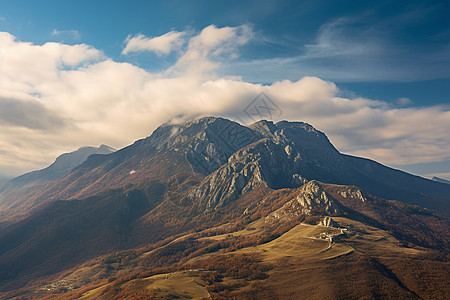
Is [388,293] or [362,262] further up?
[362,262]

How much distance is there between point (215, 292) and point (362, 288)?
288 feet

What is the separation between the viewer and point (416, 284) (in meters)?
170

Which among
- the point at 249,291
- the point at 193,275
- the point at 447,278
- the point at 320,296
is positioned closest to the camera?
the point at 320,296

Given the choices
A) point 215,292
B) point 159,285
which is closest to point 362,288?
point 215,292

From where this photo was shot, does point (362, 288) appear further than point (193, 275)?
No

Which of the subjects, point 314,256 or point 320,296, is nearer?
point 320,296

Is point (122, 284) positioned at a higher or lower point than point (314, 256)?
lower

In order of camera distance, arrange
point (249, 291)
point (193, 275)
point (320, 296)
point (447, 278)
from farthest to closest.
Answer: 1. point (193, 275)
2. point (447, 278)
3. point (249, 291)
4. point (320, 296)

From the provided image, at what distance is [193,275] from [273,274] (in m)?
56.9

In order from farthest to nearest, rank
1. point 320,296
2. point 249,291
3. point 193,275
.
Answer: point 193,275 < point 249,291 < point 320,296

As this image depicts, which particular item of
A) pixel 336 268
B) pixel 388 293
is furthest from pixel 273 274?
pixel 388 293

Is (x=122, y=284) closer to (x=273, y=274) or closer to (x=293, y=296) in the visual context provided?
(x=273, y=274)

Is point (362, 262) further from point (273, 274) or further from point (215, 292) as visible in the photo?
point (215, 292)

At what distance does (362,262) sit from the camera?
185 metres
